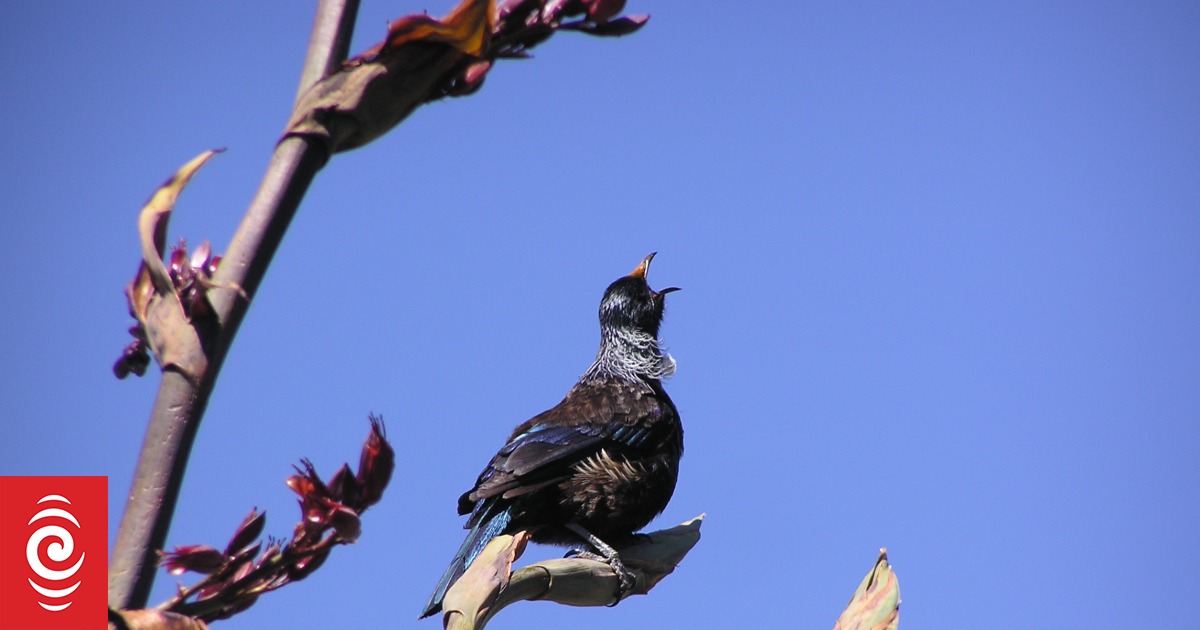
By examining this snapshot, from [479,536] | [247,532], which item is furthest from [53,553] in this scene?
[479,536]

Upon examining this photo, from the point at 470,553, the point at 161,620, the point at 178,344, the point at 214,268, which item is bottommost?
the point at 161,620

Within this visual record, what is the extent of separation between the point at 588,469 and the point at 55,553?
2.91 meters

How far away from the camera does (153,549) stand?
1.11 meters

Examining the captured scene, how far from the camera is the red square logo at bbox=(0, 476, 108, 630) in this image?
1278 mm

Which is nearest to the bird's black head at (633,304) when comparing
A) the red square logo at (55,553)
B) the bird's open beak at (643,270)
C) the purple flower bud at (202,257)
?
the bird's open beak at (643,270)

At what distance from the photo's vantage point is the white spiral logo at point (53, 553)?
4.53 ft

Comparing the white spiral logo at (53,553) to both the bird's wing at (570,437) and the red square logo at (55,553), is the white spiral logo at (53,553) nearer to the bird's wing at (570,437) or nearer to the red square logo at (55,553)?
the red square logo at (55,553)

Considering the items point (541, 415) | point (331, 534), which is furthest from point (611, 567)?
point (541, 415)

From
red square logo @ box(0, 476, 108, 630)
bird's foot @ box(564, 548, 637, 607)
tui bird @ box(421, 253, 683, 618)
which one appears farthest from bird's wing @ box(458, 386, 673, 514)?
red square logo @ box(0, 476, 108, 630)

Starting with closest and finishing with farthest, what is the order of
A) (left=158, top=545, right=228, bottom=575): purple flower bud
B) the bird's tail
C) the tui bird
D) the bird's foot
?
(left=158, top=545, right=228, bottom=575): purple flower bud
the bird's foot
the bird's tail
the tui bird

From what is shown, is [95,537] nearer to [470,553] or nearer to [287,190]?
[287,190]

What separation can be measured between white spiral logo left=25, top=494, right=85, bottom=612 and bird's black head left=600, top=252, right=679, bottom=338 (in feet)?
12.0

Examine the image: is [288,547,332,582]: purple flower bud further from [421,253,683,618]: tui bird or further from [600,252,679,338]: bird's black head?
[600,252,679,338]: bird's black head

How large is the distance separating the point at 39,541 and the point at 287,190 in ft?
2.56
